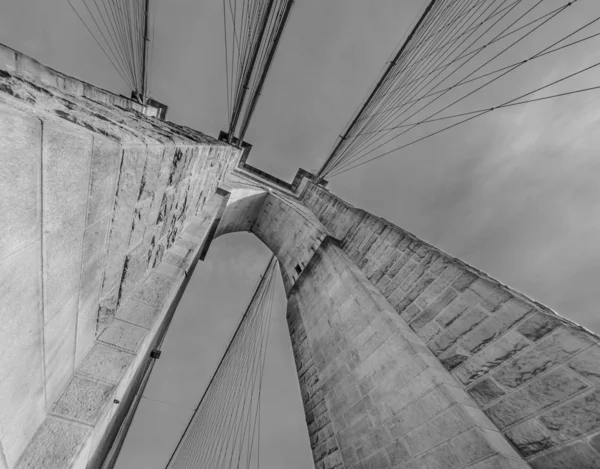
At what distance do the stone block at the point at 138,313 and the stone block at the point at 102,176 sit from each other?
1.15m

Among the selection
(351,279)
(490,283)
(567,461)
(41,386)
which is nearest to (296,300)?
(351,279)

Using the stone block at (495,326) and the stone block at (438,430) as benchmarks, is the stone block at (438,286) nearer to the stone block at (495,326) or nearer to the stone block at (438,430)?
the stone block at (495,326)

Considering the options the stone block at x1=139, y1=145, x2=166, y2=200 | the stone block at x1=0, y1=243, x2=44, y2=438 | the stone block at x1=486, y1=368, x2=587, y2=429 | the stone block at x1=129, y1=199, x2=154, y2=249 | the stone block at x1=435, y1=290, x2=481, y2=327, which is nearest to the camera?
the stone block at x1=0, y1=243, x2=44, y2=438

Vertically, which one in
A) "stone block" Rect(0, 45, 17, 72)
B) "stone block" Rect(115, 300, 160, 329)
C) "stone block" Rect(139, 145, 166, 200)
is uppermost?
"stone block" Rect(139, 145, 166, 200)

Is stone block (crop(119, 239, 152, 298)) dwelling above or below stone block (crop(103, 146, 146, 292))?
below

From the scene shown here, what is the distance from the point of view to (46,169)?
2.79ft

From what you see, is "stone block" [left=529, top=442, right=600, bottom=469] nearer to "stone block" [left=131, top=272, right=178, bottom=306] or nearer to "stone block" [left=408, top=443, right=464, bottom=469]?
"stone block" [left=408, top=443, right=464, bottom=469]

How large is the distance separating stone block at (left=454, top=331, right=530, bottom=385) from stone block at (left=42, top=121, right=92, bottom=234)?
3648mm

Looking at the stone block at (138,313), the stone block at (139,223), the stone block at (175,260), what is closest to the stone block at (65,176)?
the stone block at (139,223)

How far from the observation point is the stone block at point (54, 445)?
1224 mm

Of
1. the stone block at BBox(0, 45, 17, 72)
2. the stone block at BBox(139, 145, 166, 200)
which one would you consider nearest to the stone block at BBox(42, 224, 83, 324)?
the stone block at BBox(139, 145, 166, 200)

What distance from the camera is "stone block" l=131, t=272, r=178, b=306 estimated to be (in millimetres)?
2305

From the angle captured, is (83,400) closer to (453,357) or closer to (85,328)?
(85,328)

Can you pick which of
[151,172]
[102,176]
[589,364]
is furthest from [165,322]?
[589,364]
